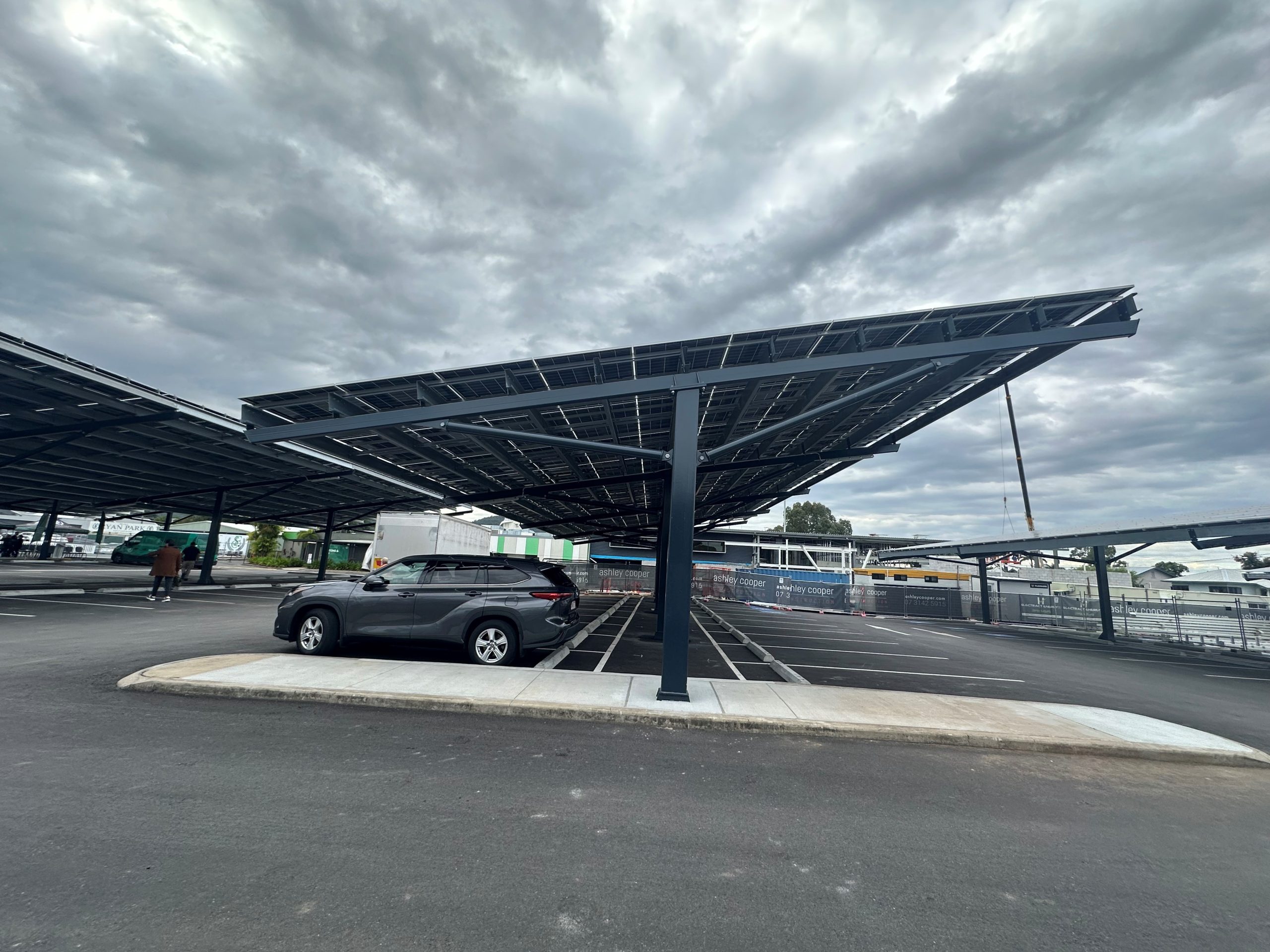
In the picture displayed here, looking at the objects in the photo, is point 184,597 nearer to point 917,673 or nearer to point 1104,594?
point 917,673

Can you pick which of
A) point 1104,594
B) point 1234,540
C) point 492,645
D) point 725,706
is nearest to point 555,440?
point 492,645

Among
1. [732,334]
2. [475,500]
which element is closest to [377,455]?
[475,500]

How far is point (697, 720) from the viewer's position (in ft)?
20.6

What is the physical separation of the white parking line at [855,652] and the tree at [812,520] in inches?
3864

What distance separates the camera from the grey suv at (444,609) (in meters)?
8.79

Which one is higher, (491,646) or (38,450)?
(38,450)

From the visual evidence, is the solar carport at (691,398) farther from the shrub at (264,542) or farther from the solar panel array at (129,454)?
the shrub at (264,542)

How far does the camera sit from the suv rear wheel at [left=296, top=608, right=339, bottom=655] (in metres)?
8.96

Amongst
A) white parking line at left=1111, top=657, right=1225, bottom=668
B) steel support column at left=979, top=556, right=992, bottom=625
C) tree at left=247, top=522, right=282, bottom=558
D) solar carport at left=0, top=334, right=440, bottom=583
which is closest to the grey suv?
solar carport at left=0, top=334, right=440, bottom=583

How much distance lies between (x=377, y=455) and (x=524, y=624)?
7.34 metres

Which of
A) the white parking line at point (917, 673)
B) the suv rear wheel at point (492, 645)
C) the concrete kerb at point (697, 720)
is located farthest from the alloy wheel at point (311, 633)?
the white parking line at point (917, 673)

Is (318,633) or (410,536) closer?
(318,633)

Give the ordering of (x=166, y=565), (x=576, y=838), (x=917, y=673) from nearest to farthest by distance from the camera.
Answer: (x=576, y=838)
(x=917, y=673)
(x=166, y=565)

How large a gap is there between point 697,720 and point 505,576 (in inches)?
159
